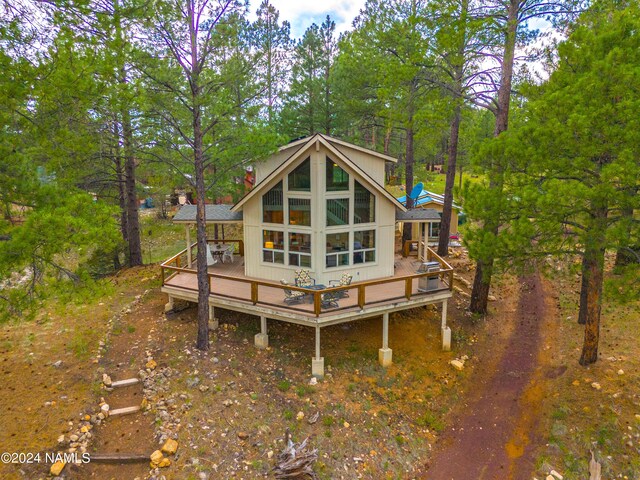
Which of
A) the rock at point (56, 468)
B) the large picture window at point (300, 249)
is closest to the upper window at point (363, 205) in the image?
the large picture window at point (300, 249)

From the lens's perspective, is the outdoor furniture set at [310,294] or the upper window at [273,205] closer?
the outdoor furniture set at [310,294]

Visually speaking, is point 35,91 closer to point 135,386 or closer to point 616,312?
point 135,386

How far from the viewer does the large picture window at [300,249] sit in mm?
11445

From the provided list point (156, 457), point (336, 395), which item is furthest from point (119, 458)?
point (336, 395)

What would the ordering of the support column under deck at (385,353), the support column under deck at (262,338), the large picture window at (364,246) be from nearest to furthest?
the support column under deck at (385,353), the support column under deck at (262,338), the large picture window at (364,246)

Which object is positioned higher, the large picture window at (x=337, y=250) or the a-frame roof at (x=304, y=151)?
the a-frame roof at (x=304, y=151)

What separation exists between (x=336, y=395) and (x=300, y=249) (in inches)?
174

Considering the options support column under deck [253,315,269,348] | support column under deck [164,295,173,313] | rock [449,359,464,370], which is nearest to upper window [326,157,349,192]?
support column under deck [253,315,269,348]

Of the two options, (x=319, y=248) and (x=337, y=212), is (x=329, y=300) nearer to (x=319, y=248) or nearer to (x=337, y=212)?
(x=319, y=248)

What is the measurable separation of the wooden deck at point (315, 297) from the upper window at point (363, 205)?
2.14 meters

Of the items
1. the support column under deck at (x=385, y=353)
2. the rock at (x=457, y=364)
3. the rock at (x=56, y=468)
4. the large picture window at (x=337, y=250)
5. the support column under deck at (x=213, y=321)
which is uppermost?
the large picture window at (x=337, y=250)

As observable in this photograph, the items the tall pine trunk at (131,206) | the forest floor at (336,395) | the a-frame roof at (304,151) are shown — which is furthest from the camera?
the tall pine trunk at (131,206)

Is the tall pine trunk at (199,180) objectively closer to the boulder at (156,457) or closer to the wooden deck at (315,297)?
the wooden deck at (315,297)

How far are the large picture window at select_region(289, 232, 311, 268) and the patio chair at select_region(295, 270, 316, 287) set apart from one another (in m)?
0.56
